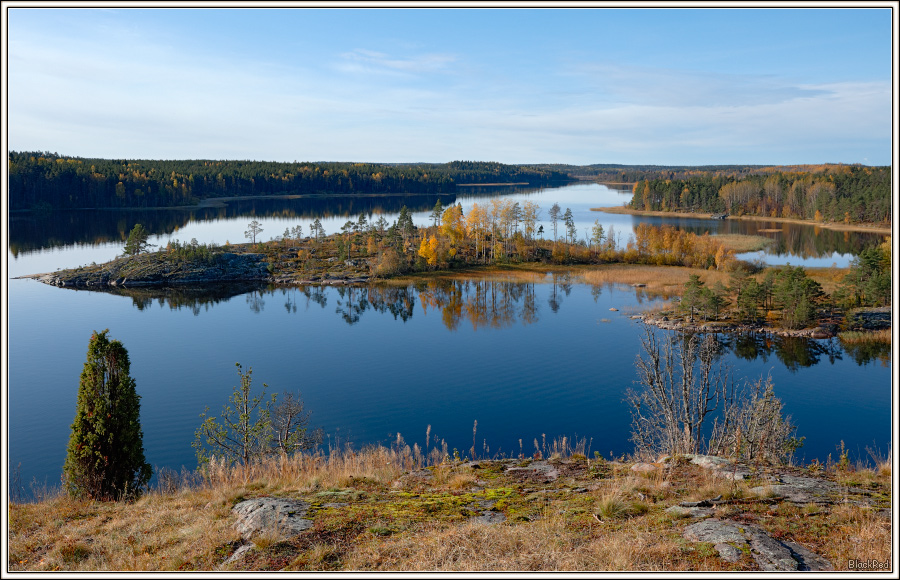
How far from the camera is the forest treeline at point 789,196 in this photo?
130625 millimetres

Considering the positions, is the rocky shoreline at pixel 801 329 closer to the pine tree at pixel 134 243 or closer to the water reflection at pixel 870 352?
the water reflection at pixel 870 352

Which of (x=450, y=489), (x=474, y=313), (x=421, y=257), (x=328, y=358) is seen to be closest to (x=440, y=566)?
(x=450, y=489)

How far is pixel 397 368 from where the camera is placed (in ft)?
132

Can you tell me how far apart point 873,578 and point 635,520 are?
3.66 meters

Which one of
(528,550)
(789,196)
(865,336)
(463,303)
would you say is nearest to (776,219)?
(789,196)

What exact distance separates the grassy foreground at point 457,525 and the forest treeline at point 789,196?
457 feet

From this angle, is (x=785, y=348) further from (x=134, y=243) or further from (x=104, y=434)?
(x=134, y=243)

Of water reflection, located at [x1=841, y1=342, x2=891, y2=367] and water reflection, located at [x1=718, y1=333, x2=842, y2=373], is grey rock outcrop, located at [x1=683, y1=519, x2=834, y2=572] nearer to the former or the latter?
water reflection, located at [x1=718, y1=333, x2=842, y2=373]

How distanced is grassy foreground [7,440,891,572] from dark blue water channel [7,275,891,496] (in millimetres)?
13640

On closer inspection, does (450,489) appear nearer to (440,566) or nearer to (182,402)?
(440,566)

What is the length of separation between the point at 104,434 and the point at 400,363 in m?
27.0

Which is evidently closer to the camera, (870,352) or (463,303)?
(870,352)

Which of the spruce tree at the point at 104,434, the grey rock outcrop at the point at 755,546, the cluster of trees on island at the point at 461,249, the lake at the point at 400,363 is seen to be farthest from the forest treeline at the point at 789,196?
the spruce tree at the point at 104,434

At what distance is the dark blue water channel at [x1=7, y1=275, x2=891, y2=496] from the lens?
2928 centimetres
